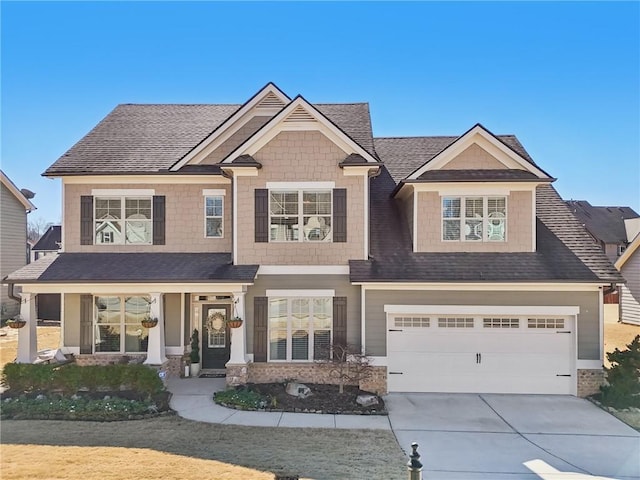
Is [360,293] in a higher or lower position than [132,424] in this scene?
higher

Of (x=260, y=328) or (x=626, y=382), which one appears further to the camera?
(x=260, y=328)

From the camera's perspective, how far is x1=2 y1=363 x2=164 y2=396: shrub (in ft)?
33.4

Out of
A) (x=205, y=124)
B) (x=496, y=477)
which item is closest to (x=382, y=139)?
(x=205, y=124)

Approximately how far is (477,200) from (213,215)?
26.5 feet

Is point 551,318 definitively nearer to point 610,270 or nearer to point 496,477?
point 610,270

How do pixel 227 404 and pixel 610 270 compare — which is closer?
pixel 227 404

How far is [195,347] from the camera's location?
12.7 meters

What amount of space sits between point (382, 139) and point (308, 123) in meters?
5.78

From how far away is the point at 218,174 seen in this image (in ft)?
42.2

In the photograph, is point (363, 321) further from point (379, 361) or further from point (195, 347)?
point (195, 347)

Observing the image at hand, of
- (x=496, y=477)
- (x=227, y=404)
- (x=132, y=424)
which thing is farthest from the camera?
(x=227, y=404)

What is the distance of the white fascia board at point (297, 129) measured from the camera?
466 inches

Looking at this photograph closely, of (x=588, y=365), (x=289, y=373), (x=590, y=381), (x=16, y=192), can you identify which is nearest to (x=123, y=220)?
(x=289, y=373)

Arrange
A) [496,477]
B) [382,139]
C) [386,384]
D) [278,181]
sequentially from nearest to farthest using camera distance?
[496,477]
[386,384]
[278,181]
[382,139]
